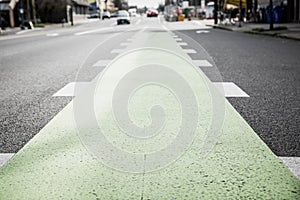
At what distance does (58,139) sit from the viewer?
135 inches

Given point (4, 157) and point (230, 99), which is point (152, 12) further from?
point (4, 157)

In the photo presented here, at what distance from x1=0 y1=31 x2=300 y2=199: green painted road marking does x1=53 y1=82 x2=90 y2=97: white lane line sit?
166cm

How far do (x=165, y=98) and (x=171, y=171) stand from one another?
2371 mm

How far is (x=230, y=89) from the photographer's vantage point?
18.2 ft

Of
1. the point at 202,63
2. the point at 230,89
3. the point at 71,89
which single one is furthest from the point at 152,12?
the point at 230,89

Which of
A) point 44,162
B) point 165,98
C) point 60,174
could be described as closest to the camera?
point 60,174

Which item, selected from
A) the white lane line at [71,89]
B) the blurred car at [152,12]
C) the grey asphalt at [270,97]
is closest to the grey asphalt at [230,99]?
the grey asphalt at [270,97]

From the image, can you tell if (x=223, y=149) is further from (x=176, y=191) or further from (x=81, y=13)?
(x=81, y=13)

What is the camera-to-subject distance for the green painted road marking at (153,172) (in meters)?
2.33

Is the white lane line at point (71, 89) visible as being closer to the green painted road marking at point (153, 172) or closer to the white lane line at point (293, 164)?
the green painted road marking at point (153, 172)

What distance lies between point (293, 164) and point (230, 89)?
2.87m

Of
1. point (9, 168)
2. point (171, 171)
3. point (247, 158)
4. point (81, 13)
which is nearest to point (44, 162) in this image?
point (9, 168)

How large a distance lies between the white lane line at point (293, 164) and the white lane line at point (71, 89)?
10.1 ft

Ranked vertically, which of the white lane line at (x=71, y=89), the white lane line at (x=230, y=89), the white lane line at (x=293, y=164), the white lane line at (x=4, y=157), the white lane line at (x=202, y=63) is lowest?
the white lane line at (x=202, y=63)
